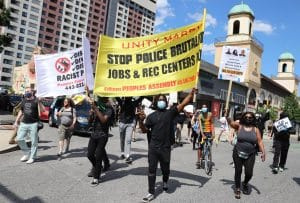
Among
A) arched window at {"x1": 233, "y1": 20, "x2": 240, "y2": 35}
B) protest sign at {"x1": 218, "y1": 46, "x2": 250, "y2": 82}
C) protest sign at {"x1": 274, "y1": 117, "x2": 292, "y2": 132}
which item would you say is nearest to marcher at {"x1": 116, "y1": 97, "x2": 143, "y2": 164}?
protest sign at {"x1": 274, "y1": 117, "x2": 292, "y2": 132}

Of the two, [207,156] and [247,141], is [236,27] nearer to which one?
[207,156]

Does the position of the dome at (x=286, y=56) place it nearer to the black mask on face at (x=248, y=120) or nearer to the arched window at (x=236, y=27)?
the arched window at (x=236, y=27)

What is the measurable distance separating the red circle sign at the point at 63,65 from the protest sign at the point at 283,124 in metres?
6.08

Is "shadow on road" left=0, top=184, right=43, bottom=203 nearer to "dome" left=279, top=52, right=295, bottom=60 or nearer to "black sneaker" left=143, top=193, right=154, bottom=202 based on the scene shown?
"black sneaker" left=143, top=193, right=154, bottom=202

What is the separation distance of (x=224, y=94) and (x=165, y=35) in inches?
1931

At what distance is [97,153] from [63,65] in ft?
8.63

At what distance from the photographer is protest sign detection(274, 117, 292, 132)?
11202mm

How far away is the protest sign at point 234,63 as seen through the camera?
17172 millimetres

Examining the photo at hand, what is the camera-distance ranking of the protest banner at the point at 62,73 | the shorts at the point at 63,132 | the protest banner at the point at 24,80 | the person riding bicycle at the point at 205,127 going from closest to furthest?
the protest banner at the point at 62,73
the person riding bicycle at the point at 205,127
the shorts at the point at 63,132
the protest banner at the point at 24,80

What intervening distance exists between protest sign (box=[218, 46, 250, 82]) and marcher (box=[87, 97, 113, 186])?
10.2 metres

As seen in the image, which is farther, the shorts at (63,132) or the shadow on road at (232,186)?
the shorts at (63,132)

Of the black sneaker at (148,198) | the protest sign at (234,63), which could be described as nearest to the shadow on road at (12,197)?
the black sneaker at (148,198)

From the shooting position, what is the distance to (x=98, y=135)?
300 inches

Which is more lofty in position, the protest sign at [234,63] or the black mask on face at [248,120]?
the protest sign at [234,63]
